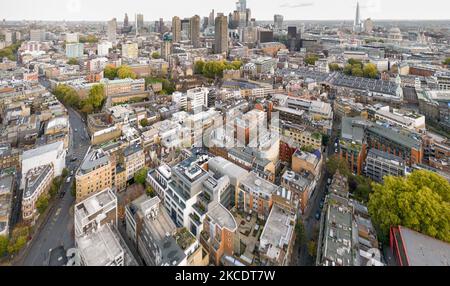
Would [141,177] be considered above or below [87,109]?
below

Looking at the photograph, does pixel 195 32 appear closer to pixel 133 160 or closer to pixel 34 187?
pixel 133 160

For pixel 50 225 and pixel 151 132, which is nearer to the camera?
pixel 50 225

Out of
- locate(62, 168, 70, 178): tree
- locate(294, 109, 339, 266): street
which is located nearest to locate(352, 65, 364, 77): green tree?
locate(294, 109, 339, 266): street

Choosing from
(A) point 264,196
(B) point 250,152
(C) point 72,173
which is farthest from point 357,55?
(C) point 72,173

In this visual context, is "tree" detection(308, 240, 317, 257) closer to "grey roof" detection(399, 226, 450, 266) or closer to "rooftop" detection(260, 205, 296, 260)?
"rooftop" detection(260, 205, 296, 260)

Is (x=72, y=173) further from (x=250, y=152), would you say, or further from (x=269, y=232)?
(x=269, y=232)

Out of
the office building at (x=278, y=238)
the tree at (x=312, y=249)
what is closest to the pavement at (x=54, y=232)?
the office building at (x=278, y=238)

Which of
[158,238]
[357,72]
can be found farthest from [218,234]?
[357,72]
